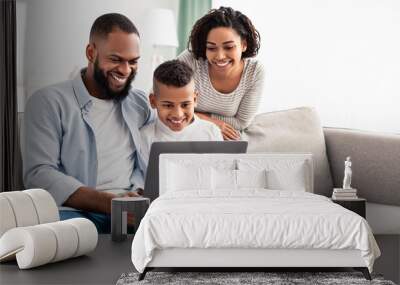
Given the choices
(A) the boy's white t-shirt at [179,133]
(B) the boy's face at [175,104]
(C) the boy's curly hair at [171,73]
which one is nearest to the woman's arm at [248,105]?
(A) the boy's white t-shirt at [179,133]

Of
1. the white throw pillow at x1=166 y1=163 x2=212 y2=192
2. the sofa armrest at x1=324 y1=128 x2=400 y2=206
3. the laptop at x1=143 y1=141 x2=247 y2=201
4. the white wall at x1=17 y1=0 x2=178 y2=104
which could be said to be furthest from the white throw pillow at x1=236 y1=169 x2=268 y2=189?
the white wall at x1=17 y1=0 x2=178 y2=104

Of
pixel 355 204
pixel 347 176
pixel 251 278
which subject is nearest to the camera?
pixel 251 278

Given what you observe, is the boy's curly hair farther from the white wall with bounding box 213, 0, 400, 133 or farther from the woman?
the white wall with bounding box 213, 0, 400, 133

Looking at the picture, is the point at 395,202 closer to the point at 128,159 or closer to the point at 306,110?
the point at 306,110

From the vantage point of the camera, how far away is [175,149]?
286 inches

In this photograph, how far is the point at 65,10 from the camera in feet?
23.8

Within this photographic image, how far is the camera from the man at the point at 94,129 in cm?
720

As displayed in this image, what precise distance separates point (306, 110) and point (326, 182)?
70 cm

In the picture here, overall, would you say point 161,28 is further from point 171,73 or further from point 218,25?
point 218,25

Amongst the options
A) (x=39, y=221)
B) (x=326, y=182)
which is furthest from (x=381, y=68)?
(x=39, y=221)

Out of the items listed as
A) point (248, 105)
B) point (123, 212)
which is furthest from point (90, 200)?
point (248, 105)

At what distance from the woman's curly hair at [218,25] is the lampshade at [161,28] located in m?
0.17

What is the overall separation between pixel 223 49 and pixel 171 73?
21.1 inches

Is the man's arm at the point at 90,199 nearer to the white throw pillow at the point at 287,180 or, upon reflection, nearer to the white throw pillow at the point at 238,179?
the white throw pillow at the point at 238,179
